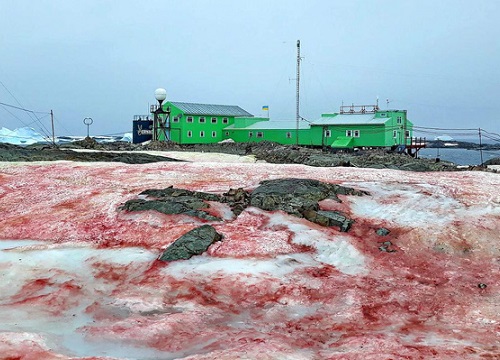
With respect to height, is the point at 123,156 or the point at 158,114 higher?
the point at 158,114

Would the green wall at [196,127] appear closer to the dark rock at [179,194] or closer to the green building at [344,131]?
the green building at [344,131]

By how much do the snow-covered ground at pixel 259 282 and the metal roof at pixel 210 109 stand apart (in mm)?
65994

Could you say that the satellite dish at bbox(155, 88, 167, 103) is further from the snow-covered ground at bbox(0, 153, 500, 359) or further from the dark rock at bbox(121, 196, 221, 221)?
the dark rock at bbox(121, 196, 221, 221)

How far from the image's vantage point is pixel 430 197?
75.2 feet

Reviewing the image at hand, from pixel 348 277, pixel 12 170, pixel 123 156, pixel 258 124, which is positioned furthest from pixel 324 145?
pixel 348 277

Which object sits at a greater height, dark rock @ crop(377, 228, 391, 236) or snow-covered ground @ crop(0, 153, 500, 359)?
dark rock @ crop(377, 228, 391, 236)

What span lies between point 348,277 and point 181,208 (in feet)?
29.8

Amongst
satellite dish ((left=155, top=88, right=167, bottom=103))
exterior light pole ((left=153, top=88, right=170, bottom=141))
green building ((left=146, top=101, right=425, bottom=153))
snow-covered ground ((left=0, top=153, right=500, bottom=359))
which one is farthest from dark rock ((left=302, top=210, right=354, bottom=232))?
satellite dish ((left=155, top=88, right=167, bottom=103))

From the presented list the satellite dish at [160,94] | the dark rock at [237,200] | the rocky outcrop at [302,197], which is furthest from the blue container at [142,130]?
the dark rock at [237,200]

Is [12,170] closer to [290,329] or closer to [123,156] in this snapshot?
[123,156]

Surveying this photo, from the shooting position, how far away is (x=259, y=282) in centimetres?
1400

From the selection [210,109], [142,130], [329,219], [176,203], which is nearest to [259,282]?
[329,219]

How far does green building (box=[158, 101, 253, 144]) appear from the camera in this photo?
88750 millimetres

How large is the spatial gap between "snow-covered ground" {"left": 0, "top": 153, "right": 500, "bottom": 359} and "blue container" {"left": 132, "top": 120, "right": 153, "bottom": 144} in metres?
73.9
